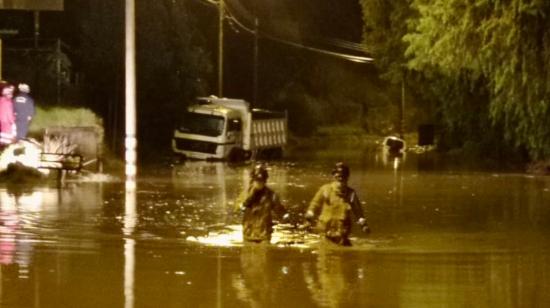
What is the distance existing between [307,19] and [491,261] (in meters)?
78.5

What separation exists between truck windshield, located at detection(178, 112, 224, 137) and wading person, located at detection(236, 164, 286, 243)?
106ft

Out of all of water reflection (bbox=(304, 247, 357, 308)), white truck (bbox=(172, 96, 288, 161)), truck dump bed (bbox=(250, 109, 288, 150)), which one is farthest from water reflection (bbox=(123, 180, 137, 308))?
truck dump bed (bbox=(250, 109, 288, 150))

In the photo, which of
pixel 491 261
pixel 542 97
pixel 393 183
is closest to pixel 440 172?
pixel 393 183

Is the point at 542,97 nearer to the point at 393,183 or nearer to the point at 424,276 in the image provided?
the point at 393,183

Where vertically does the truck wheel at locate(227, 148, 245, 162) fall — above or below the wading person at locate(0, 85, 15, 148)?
below

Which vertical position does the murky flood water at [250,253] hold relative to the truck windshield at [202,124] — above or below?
below

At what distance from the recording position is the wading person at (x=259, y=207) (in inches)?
727

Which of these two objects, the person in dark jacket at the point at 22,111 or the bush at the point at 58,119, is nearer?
the person in dark jacket at the point at 22,111

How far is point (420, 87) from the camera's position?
2566 inches

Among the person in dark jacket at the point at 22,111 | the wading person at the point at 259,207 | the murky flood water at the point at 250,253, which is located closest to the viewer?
the murky flood water at the point at 250,253

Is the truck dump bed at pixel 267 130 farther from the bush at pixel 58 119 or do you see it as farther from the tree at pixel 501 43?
the tree at pixel 501 43

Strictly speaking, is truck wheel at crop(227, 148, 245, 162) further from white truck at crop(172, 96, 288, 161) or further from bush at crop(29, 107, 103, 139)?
bush at crop(29, 107, 103, 139)

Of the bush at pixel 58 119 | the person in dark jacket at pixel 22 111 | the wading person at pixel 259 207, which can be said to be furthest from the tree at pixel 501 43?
the wading person at pixel 259 207

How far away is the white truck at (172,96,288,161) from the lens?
168ft
